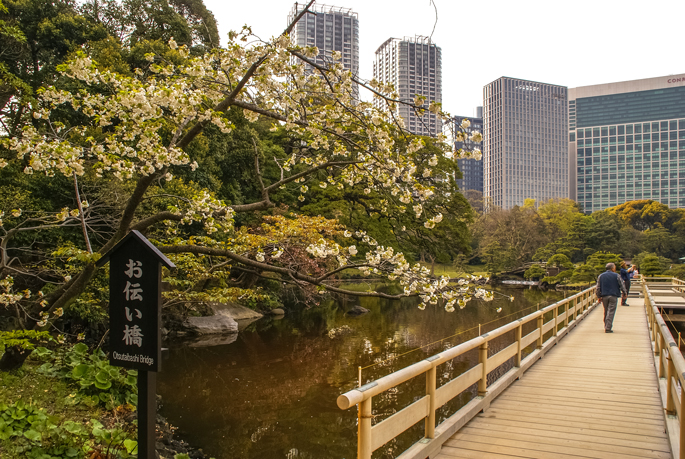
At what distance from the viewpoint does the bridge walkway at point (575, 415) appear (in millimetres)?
3445

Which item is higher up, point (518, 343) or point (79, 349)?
point (518, 343)

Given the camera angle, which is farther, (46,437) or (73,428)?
(73,428)

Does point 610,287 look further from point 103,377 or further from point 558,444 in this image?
point 103,377

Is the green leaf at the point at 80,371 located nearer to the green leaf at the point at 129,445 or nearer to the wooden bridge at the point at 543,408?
the green leaf at the point at 129,445

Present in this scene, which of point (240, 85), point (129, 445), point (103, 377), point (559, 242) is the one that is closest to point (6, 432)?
point (129, 445)

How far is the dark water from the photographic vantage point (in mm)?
6699

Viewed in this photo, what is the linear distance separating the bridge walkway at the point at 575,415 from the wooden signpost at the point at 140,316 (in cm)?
204

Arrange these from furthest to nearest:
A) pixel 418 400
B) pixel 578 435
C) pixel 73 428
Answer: pixel 73 428
pixel 578 435
pixel 418 400

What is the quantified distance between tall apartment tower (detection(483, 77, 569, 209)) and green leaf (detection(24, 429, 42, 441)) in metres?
117

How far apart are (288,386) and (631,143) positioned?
121222 millimetres

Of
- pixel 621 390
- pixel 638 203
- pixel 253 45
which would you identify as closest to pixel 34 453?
pixel 253 45

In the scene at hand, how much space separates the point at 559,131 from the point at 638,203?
67.7m

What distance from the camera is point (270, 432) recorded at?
23.0ft

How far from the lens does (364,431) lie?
250 centimetres
